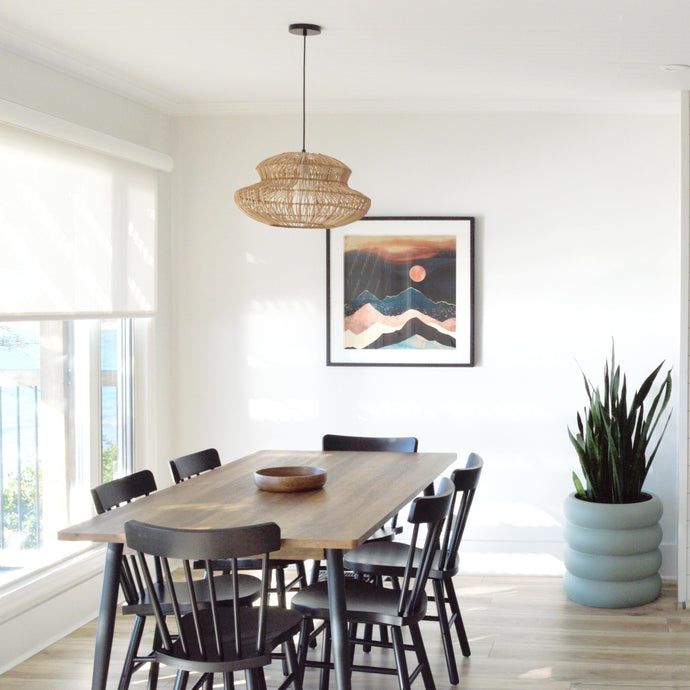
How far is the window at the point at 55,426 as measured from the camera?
4.01m

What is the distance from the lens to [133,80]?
463 centimetres

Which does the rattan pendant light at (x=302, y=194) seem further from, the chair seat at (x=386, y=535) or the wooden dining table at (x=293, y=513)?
the chair seat at (x=386, y=535)

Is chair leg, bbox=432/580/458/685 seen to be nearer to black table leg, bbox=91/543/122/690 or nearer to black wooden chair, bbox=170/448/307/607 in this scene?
black wooden chair, bbox=170/448/307/607

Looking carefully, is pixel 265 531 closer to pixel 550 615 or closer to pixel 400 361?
pixel 550 615

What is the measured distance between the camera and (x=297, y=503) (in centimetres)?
324

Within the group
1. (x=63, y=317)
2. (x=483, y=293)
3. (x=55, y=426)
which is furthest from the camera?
(x=483, y=293)

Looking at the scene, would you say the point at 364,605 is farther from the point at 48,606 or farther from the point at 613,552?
the point at 613,552

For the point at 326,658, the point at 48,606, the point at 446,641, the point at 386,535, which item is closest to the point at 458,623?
the point at 446,641

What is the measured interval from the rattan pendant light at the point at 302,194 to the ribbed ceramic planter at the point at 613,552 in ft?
6.58

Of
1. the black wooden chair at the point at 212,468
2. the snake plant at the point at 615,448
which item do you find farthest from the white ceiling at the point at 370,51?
the black wooden chair at the point at 212,468

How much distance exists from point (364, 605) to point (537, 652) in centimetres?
118

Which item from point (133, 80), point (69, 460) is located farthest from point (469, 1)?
point (69, 460)

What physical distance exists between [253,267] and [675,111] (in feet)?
8.05

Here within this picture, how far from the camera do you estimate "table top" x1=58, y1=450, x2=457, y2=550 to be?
2.80 m
